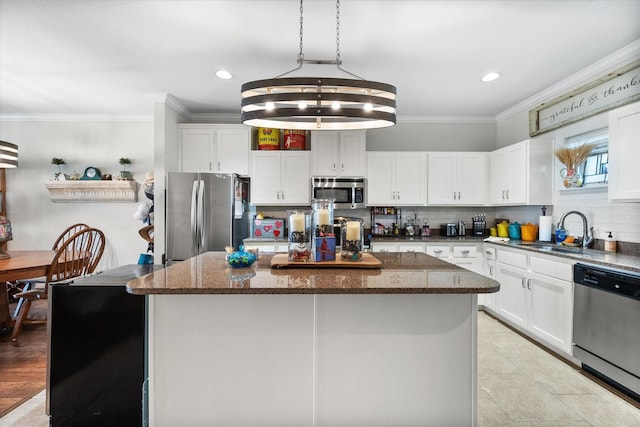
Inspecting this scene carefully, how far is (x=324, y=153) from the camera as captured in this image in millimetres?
4574

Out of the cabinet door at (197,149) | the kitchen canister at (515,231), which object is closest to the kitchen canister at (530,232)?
the kitchen canister at (515,231)

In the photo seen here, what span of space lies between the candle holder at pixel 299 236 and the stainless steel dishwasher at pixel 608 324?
2.17 m

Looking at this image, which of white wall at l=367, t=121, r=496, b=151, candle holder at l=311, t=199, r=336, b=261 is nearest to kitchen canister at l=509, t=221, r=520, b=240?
white wall at l=367, t=121, r=496, b=151

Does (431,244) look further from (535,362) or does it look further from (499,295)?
(535,362)

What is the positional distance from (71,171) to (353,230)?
4.94 metres

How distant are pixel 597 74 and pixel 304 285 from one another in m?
3.53

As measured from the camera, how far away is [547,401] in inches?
95.7

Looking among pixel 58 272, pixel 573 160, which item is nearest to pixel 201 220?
pixel 58 272

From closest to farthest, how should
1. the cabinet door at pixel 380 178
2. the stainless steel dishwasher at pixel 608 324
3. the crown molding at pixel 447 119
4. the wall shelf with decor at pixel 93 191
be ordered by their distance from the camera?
the stainless steel dishwasher at pixel 608 324 < the cabinet door at pixel 380 178 < the wall shelf with decor at pixel 93 191 < the crown molding at pixel 447 119

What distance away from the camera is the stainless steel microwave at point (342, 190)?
4504 mm

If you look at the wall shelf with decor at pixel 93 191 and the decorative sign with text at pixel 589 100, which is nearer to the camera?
the decorative sign with text at pixel 589 100

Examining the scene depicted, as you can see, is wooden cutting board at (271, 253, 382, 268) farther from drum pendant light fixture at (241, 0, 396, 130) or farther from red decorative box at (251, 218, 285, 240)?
red decorative box at (251, 218, 285, 240)

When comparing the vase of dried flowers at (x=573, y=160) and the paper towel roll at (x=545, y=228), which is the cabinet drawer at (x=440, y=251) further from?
the vase of dried flowers at (x=573, y=160)

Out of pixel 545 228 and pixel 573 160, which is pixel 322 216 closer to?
pixel 573 160
